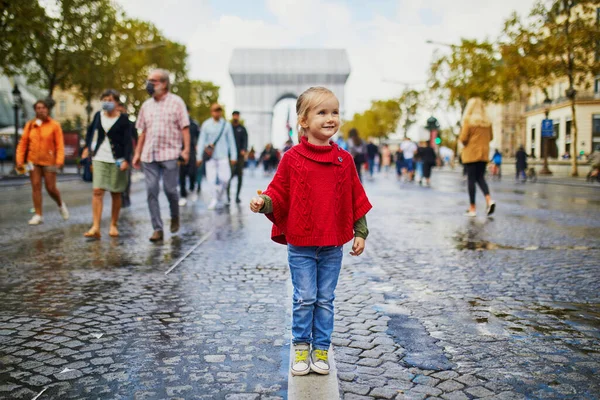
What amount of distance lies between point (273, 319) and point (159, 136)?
400 cm

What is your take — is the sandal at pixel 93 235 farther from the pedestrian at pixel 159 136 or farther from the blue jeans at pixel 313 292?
the blue jeans at pixel 313 292

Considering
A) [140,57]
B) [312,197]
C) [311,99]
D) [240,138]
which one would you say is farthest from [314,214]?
[140,57]

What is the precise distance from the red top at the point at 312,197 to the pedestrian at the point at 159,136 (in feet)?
14.8

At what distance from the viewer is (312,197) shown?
303 centimetres

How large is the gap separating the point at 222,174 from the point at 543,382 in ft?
30.4

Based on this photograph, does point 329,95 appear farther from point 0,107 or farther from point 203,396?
point 0,107

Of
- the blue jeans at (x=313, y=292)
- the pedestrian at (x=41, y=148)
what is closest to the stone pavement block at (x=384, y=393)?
the blue jeans at (x=313, y=292)

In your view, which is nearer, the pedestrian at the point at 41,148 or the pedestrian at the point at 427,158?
the pedestrian at the point at 41,148

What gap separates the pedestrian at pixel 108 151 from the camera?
25.4ft

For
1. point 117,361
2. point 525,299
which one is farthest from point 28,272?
point 525,299

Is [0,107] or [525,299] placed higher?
[0,107]

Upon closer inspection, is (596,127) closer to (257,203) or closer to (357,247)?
(357,247)

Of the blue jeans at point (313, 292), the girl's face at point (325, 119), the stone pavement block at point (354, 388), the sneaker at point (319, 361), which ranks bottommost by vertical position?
the stone pavement block at point (354, 388)

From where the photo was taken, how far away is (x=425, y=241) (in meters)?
7.48
